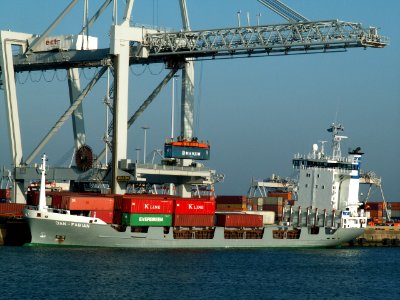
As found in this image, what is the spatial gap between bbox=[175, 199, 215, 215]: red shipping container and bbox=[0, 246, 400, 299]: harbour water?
98.1 inches

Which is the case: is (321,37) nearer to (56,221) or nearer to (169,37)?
(169,37)

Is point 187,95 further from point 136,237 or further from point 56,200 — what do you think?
point 56,200

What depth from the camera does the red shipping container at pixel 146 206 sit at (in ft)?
192

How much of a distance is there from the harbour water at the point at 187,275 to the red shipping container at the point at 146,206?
Result: 2.42 metres

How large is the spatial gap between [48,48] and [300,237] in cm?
2278

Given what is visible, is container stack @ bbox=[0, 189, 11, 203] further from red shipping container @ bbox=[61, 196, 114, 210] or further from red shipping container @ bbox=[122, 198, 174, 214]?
red shipping container @ bbox=[122, 198, 174, 214]

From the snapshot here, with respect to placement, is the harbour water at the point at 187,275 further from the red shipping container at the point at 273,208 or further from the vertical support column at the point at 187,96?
the red shipping container at the point at 273,208

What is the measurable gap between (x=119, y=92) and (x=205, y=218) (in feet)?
34.7

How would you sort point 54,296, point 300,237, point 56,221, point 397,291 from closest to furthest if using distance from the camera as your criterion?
point 54,296 < point 397,291 < point 56,221 < point 300,237

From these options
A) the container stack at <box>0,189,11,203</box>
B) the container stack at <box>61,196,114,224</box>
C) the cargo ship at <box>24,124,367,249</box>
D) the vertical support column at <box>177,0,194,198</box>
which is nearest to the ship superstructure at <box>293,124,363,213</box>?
the cargo ship at <box>24,124,367,249</box>

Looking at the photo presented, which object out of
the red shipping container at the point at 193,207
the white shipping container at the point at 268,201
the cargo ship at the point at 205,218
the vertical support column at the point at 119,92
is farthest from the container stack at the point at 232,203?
the red shipping container at the point at 193,207

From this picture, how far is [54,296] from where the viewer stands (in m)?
41.0

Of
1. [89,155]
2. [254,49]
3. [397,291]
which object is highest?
[254,49]

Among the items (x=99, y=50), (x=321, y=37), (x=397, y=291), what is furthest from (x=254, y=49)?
(x=397, y=291)
